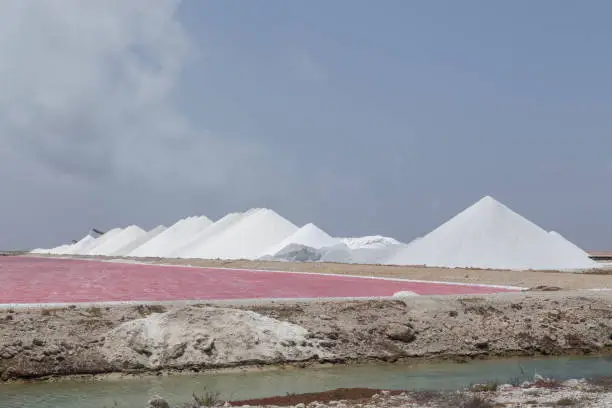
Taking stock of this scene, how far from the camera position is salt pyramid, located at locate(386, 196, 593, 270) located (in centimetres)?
3981

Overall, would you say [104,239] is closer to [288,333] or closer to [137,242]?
[137,242]

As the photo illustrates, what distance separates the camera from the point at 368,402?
10.1 meters

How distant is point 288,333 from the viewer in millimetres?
15227

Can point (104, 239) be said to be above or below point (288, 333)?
above

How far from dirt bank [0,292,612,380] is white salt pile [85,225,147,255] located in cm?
8008

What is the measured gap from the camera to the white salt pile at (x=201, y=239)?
Answer: 6700 cm

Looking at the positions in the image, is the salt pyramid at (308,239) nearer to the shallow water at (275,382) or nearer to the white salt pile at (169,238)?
the white salt pile at (169,238)

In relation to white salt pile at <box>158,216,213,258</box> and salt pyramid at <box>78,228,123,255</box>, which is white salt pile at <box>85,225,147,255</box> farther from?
white salt pile at <box>158,216,213,258</box>

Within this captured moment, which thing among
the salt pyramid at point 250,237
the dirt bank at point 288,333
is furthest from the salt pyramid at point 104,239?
the dirt bank at point 288,333

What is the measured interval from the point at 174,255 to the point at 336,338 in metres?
56.1

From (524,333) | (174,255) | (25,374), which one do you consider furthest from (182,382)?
(174,255)

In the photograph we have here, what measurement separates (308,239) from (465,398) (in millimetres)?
49833

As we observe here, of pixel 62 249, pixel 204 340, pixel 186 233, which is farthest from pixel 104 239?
pixel 204 340

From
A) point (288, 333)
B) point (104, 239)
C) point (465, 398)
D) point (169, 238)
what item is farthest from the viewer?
point (104, 239)
